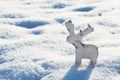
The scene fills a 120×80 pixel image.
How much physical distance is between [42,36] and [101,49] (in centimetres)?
85

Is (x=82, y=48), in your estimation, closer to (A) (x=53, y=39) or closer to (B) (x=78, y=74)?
(B) (x=78, y=74)

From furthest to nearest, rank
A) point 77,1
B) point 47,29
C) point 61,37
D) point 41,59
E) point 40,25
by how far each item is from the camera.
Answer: point 77,1, point 40,25, point 47,29, point 61,37, point 41,59

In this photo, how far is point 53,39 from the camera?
4.04 metres

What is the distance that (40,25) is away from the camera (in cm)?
480

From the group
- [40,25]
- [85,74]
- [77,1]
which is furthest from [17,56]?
[77,1]

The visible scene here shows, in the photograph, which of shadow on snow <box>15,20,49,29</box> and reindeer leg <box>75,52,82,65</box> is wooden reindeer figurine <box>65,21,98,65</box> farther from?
shadow on snow <box>15,20,49,29</box>

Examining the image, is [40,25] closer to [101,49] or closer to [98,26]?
[98,26]

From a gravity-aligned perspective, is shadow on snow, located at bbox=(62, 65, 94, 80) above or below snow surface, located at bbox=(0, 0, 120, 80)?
below

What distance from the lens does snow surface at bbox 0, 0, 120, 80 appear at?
125 inches

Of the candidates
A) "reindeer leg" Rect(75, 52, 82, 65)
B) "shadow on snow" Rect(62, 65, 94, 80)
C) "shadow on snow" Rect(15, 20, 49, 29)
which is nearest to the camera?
"shadow on snow" Rect(62, 65, 94, 80)

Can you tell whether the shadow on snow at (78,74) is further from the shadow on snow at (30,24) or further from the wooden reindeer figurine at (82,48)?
the shadow on snow at (30,24)

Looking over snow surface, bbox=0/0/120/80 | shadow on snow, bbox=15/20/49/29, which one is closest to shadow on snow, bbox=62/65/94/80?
snow surface, bbox=0/0/120/80

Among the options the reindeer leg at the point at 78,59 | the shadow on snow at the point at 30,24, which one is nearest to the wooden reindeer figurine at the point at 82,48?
the reindeer leg at the point at 78,59

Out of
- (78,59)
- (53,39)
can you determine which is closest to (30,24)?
(53,39)
